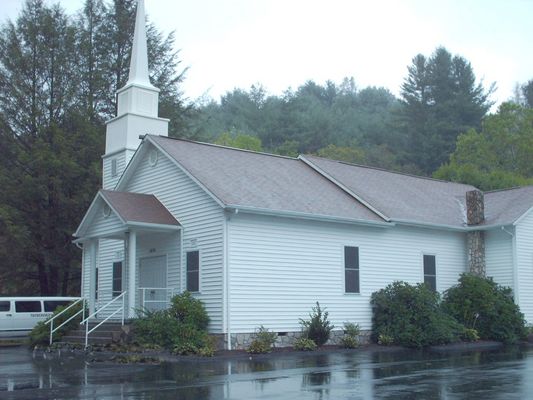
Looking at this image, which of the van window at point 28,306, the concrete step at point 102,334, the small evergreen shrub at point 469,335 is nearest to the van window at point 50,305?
the van window at point 28,306

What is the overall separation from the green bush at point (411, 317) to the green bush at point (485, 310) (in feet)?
4.66

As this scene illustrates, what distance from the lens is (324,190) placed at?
1099 inches

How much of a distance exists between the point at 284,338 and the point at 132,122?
41.4 feet

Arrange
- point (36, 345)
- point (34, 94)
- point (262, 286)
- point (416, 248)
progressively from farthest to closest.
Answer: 1. point (34, 94)
2. point (416, 248)
3. point (36, 345)
4. point (262, 286)

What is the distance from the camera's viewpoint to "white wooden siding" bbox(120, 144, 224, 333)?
75.7 feet

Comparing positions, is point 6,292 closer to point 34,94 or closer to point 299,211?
point 34,94

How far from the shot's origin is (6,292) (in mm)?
45688

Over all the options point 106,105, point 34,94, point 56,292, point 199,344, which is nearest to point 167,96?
point 106,105

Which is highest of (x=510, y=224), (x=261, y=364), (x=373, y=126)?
(x=373, y=126)

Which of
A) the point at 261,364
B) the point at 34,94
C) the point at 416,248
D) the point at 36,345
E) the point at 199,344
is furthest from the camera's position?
the point at 34,94

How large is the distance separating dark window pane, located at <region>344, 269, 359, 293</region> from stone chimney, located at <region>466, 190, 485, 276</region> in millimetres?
6235

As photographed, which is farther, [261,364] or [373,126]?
[373,126]

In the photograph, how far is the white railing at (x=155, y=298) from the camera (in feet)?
81.7

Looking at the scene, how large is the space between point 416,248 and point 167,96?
22339mm
